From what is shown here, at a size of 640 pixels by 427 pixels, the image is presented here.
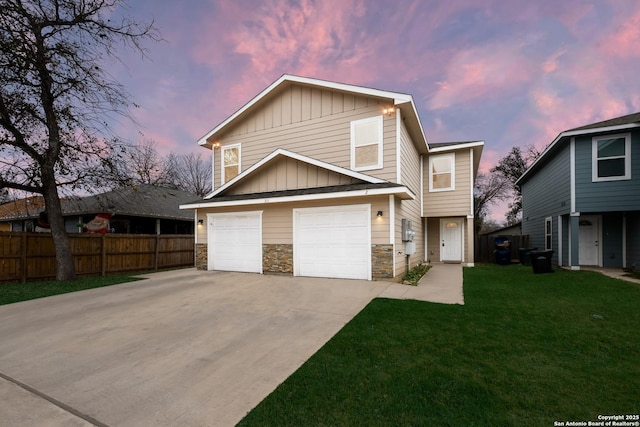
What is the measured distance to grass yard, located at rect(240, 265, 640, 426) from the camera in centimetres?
237

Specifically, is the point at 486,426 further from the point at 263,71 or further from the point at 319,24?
the point at 263,71

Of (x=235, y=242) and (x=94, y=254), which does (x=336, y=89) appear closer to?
(x=235, y=242)

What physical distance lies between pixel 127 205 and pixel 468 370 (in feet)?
54.8

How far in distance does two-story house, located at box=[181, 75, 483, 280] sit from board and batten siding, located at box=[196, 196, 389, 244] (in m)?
0.03

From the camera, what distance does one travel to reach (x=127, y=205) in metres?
14.9

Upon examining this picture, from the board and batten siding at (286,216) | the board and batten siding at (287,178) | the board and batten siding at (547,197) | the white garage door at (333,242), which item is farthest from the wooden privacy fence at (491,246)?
the board and batten siding at (287,178)

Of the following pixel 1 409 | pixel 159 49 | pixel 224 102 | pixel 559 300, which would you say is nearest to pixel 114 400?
pixel 1 409

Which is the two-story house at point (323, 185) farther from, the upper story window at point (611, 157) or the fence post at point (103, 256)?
the upper story window at point (611, 157)

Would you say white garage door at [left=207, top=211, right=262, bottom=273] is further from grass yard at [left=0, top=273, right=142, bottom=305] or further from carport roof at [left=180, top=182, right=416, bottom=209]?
grass yard at [left=0, top=273, right=142, bottom=305]

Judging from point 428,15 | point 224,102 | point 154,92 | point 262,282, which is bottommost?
point 262,282

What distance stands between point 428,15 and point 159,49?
9194 mm

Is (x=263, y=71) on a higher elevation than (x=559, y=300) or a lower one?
higher

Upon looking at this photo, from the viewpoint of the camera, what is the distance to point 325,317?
511 centimetres

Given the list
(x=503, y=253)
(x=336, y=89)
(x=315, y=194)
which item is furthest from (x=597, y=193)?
(x=315, y=194)
